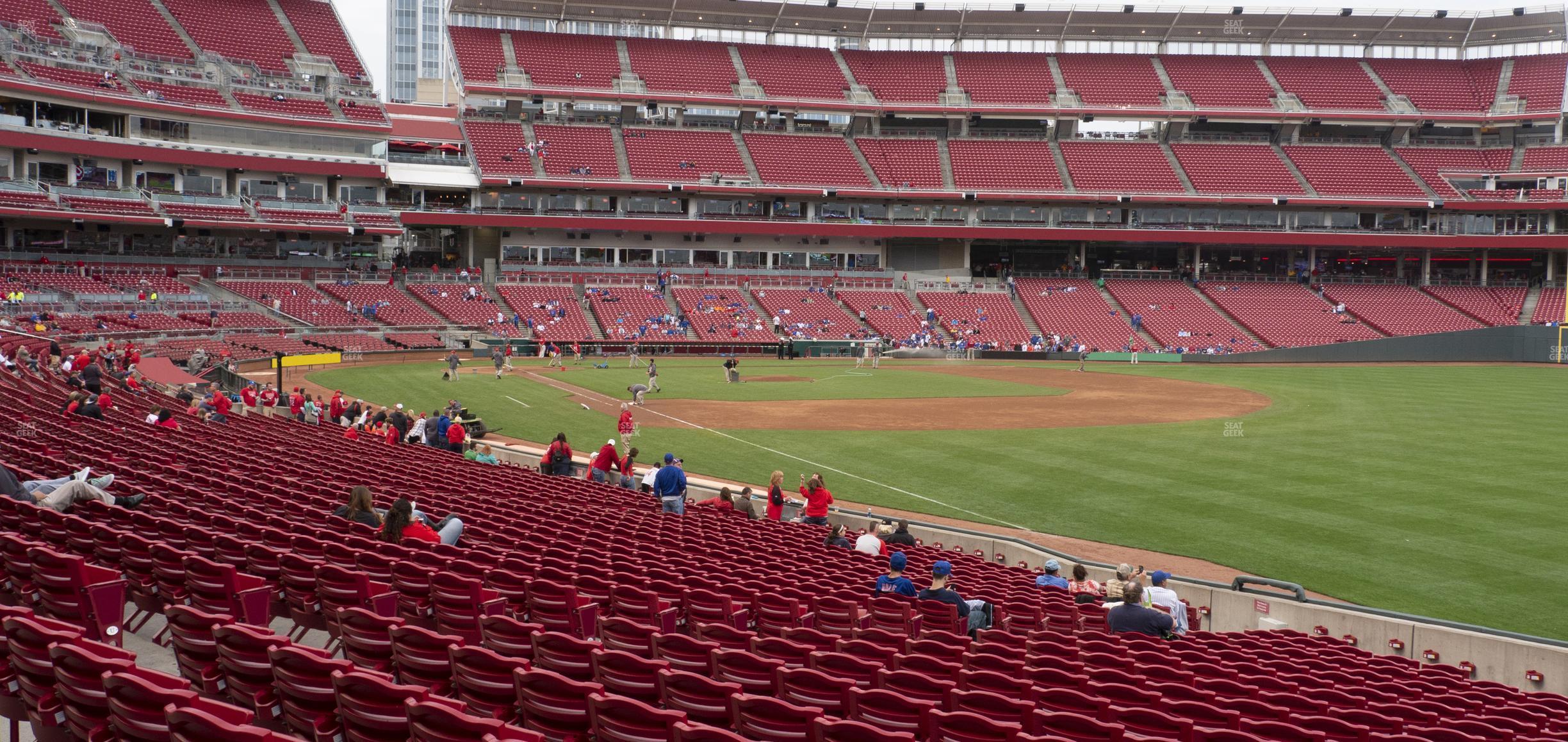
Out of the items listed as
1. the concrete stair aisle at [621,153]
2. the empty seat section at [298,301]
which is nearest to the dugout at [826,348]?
the concrete stair aisle at [621,153]

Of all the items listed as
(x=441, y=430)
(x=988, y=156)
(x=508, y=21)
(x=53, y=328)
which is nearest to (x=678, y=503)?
(x=441, y=430)

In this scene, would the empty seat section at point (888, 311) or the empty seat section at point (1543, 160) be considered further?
the empty seat section at point (1543, 160)

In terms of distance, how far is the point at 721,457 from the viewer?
2861 centimetres

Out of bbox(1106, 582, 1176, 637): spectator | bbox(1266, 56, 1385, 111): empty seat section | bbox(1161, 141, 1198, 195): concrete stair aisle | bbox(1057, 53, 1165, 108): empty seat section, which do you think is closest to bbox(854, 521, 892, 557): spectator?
bbox(1106, 582, 1176, 637): spectator

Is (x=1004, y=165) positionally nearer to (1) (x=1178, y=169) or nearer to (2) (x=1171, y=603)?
(1) (x=1178, y=169)

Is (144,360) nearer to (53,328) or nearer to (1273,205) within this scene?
(53,328)

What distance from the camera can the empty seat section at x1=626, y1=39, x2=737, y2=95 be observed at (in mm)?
77812

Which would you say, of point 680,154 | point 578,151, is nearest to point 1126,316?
point 680,154

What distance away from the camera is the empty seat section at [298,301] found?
58.0 metres

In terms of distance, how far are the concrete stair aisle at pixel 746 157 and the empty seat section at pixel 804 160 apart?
225 mm

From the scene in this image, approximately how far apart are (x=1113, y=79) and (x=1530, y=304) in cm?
3152

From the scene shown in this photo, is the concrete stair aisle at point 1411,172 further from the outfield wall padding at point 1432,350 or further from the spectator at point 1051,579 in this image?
the spectator at point 1051,579

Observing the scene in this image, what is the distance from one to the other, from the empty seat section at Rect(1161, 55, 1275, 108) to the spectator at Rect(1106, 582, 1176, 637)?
7535cm

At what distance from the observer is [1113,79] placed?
8038cm
